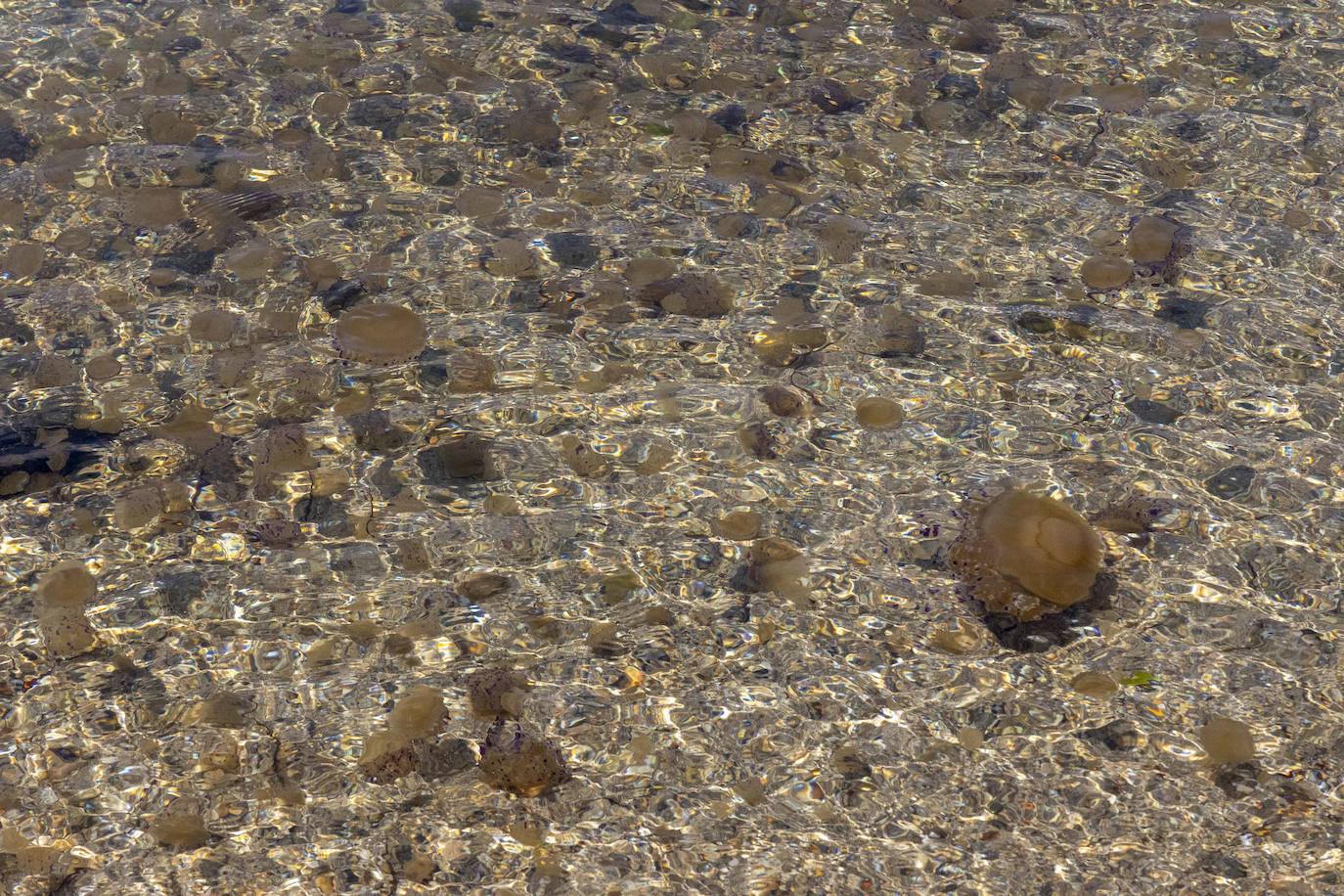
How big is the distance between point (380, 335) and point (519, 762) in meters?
1.51

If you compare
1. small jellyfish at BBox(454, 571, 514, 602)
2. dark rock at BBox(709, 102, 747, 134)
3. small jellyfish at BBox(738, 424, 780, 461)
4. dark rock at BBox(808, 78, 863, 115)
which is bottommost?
small jellyfish at BBox(454, 571, 514, 602)

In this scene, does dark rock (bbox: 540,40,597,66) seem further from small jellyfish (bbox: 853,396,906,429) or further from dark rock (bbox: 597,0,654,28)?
small jellyfish (bbox: 853,396,906,429)

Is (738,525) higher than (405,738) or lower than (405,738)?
higher

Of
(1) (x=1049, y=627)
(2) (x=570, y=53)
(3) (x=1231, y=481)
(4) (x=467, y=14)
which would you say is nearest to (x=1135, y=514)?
(3) (x=1231, y=481)

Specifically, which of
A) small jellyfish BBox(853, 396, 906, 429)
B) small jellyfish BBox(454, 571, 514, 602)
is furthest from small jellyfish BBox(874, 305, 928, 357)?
small jellyfish BBox(454, 571, 514, 602)

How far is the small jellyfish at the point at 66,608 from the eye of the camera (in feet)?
9.71

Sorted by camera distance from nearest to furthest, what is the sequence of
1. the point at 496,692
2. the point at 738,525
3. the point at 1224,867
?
the point at 1224,867 < the point at 496,692 < the point at 738,525

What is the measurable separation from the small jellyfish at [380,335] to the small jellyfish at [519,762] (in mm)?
1309

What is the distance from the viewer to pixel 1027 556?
10.2 ft

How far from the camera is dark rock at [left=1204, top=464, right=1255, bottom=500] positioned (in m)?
3.32

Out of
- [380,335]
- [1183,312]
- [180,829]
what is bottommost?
[180,829]

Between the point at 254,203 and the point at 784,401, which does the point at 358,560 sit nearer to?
the point at 784,401

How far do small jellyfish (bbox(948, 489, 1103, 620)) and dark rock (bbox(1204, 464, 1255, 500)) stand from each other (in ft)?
1.32

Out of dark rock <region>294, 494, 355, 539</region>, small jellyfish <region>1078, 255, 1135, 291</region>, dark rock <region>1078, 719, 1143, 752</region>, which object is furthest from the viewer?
small jellyfish <region>1078, 255, 1135, 291</region>
